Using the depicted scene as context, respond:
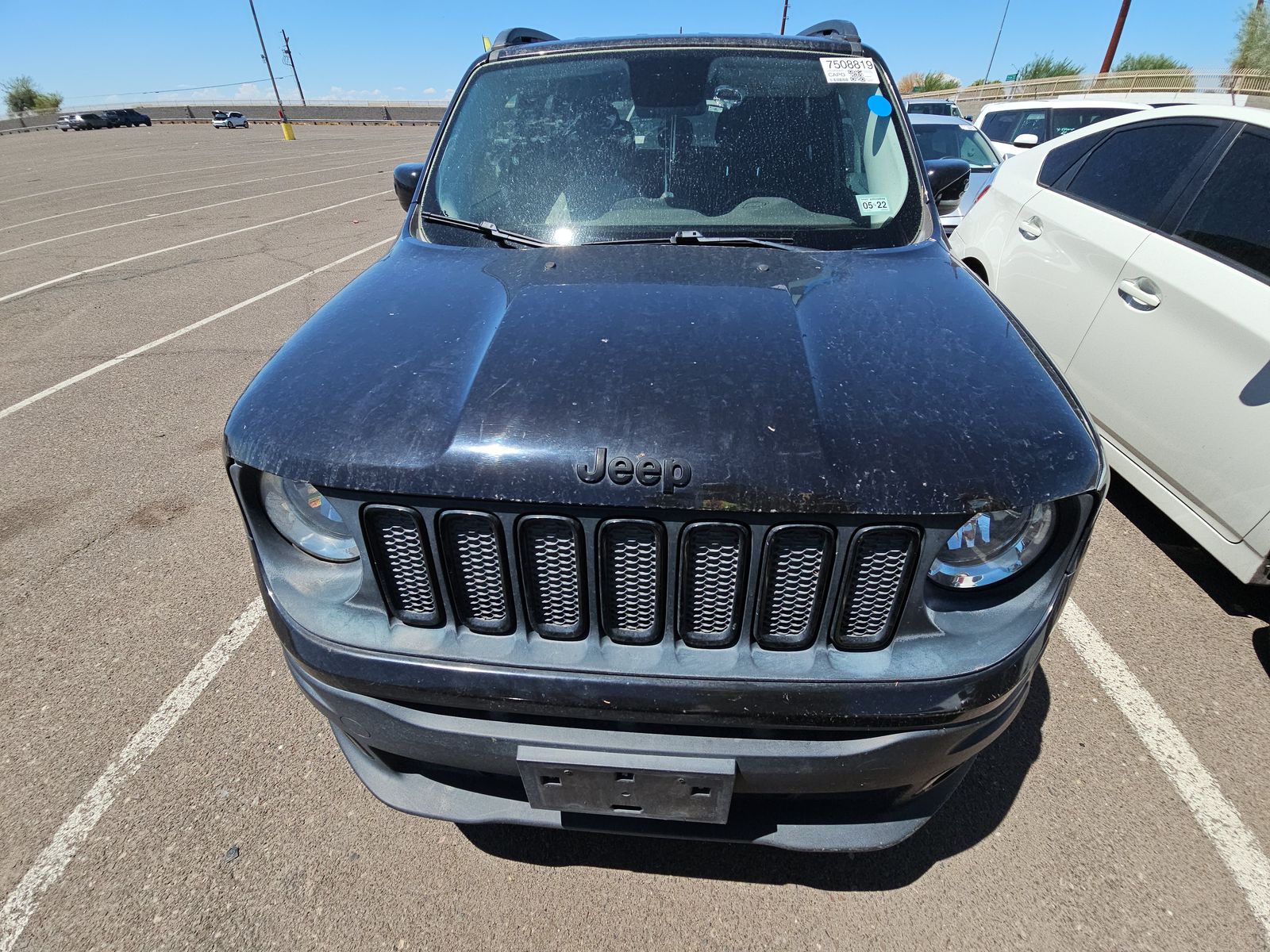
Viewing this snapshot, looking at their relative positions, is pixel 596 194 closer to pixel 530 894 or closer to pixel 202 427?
pixel 530 894

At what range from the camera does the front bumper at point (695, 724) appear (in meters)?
1.38

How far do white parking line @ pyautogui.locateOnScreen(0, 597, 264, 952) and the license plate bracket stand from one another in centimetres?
155

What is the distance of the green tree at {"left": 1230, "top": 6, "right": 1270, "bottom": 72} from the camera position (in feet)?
106

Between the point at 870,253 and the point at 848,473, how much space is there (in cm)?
114

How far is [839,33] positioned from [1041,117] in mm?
8867

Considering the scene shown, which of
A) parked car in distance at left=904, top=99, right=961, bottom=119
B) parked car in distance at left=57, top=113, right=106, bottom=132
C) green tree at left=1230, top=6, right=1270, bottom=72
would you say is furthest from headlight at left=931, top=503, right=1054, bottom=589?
parked car in distance at left=57, top=113, right=106, bottom=132

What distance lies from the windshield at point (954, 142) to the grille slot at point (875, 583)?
28.7 feet

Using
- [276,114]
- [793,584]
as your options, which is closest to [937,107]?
[793,584]

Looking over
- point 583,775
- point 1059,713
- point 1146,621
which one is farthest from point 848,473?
point 1146,621

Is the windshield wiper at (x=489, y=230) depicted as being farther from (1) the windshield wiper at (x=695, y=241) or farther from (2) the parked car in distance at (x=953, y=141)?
(2) the parked car in distance at (x=953, y=141)

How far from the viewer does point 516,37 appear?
10.2 ft

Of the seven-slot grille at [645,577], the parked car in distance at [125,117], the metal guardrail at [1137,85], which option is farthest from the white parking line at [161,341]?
the parked car in distance at [125,117]

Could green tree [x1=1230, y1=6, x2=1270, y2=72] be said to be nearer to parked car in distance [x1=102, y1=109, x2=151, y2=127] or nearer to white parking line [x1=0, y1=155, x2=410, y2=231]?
white parking line [x1=0, y1=155, x2=410, y2=231]

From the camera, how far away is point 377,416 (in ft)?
4.62
